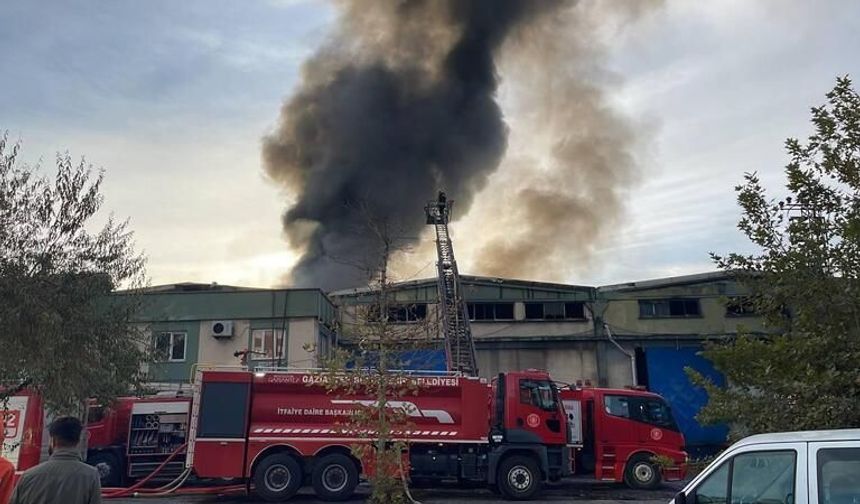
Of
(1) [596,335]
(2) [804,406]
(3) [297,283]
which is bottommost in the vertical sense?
(2) [804,406]

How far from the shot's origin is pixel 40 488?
407cm

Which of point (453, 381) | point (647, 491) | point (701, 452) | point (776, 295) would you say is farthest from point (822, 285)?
point (701, 452)

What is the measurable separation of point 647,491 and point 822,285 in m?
12.5

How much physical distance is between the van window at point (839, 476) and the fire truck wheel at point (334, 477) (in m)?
12.0

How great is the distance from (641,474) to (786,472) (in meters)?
13.5

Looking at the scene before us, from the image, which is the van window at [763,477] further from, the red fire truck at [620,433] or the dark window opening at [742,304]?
the red fire truck at [620,433]

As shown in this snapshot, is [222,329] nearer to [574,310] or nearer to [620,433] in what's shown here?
[574,310]

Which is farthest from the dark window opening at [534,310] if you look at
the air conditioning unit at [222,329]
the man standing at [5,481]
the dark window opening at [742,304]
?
the man standing at [5,481]

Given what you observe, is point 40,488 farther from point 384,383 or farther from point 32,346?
point 384,383

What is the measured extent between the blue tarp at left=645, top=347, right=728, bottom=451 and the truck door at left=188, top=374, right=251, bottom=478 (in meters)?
19.6

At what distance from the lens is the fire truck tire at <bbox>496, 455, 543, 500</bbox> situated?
1548 cm

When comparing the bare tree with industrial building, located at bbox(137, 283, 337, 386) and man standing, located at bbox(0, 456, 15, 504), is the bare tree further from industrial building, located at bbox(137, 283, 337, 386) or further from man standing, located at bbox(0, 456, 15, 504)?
industrial building, located at bbox(137, 283, 337, 386)

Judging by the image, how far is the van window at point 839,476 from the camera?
4.30 metres

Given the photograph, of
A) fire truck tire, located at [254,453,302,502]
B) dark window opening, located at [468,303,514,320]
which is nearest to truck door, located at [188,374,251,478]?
fire truck tire, located at [254,453,302,502]
